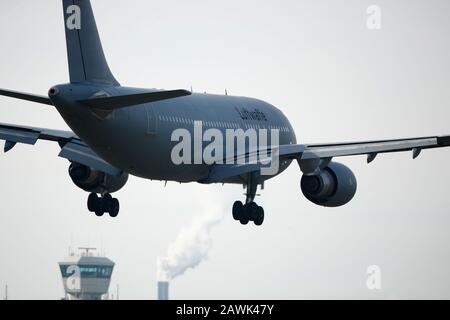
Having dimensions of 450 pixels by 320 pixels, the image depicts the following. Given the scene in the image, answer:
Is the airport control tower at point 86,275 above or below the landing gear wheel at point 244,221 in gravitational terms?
below

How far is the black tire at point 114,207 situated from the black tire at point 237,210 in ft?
18.6

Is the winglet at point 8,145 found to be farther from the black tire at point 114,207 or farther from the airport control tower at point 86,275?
the airport control tower at point 86,275

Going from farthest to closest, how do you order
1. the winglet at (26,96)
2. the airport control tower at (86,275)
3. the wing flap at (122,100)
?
the airport control tower at (86,275)
the winglet at (26,96)
the wing flap at (122,100)

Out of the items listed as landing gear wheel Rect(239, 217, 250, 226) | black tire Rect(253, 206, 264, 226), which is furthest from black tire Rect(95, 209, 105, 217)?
black tire Rect(253, 206, 264, 226)

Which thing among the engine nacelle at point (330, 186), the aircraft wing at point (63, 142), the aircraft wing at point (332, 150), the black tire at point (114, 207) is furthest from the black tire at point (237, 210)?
the aircraft wing at point (63, 142)

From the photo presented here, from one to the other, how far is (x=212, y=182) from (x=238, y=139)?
13.0 ft

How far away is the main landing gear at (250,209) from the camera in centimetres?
5950

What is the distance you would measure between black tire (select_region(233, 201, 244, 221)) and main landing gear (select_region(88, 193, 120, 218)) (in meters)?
5.68

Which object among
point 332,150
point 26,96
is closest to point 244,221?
point 332,150

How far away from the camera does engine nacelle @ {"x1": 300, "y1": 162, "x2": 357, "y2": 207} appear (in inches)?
2313

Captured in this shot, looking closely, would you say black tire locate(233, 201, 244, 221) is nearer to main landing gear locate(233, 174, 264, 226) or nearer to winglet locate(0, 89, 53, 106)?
main landing gear locate(233, 174, 264, 226)
